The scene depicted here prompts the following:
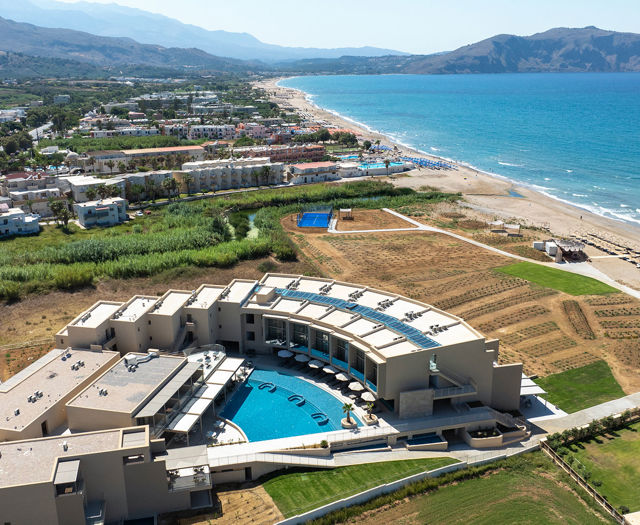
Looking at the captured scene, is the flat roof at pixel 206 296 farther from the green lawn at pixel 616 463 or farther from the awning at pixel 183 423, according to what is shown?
the green lawn at pixel 616 463

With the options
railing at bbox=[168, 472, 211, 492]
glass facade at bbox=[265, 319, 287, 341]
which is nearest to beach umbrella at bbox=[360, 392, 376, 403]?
glass facade at bbox=[265, 319, 287, 341]

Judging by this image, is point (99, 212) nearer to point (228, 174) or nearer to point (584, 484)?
point (228, 174)

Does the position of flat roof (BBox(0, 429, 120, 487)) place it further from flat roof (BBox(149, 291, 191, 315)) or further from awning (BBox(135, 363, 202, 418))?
flat roof (BBox(149, 291, 191, 315))

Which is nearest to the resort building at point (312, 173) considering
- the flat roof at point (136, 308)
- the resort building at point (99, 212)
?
the resort building at point (99, 212)

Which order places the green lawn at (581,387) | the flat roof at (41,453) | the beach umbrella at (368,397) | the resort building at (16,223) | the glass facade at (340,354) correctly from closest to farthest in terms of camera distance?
the flat roof at (41,453) < the beach umbrella at (368,397) < the green lawn at (581,387) < the glass facade at (340,354) < the resort building at (16,223)

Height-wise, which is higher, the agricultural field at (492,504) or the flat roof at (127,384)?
the flat roof at (127,384)

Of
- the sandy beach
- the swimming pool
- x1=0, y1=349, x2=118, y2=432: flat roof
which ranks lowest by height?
the swimming pool

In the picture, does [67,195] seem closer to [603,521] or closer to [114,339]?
[114,339]

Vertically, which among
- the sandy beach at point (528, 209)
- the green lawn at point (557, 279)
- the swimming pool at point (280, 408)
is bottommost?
the swimming pool at point (280, 408)
